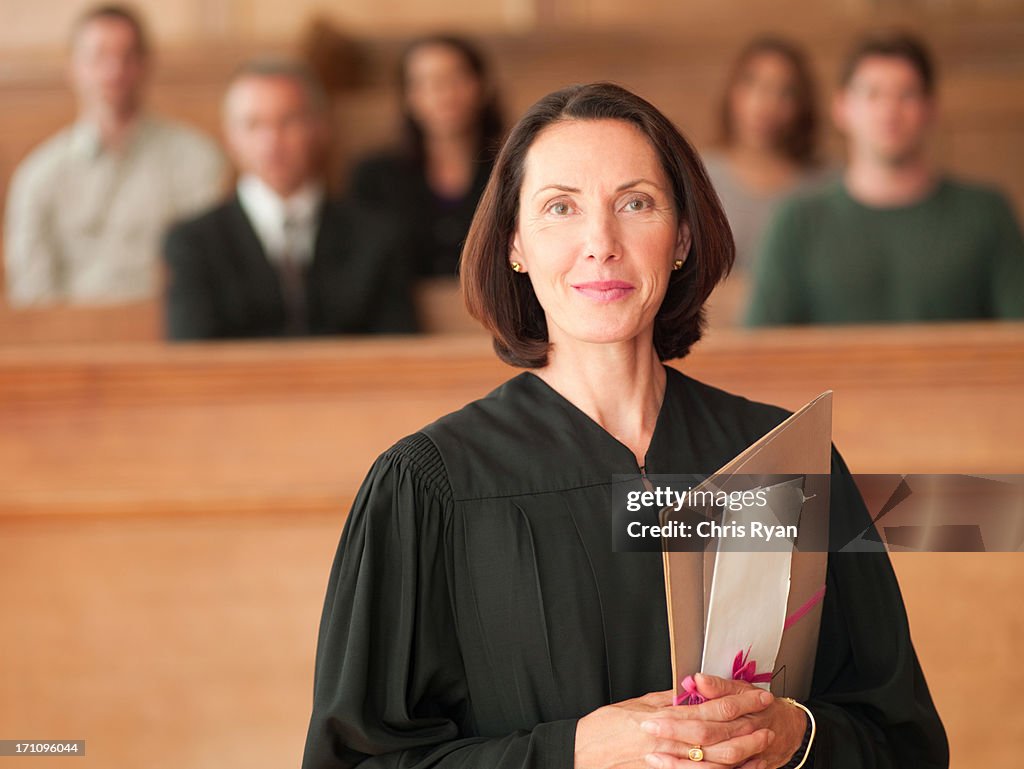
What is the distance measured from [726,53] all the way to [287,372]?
13.5ft

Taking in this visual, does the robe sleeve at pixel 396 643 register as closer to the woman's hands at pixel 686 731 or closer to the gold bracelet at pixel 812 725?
the woman's hands at pixel 686 731

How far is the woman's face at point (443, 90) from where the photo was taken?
4.88 meters

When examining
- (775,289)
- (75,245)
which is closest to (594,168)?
(775,289)

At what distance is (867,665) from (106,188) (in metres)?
4.23

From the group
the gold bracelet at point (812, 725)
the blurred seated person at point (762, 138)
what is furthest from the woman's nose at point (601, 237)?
the blurred seated person at point (762, 138)

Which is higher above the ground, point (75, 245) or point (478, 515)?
point (75, 245)

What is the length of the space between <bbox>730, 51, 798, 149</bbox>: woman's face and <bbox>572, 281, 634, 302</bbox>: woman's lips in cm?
339

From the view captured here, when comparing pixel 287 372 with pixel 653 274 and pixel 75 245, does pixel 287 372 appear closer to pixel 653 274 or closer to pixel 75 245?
pixel 653 274

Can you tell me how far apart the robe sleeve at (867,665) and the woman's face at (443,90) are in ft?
11.0

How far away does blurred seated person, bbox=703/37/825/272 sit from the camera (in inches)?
188

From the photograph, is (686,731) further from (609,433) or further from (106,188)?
(106,188)

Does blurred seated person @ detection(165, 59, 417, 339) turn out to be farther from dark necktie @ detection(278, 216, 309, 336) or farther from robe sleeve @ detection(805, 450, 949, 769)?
robe sleeve @ detection(805, 450, 949, 769)

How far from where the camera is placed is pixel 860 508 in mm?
1792

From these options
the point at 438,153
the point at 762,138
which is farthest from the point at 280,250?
the point at 762,138
